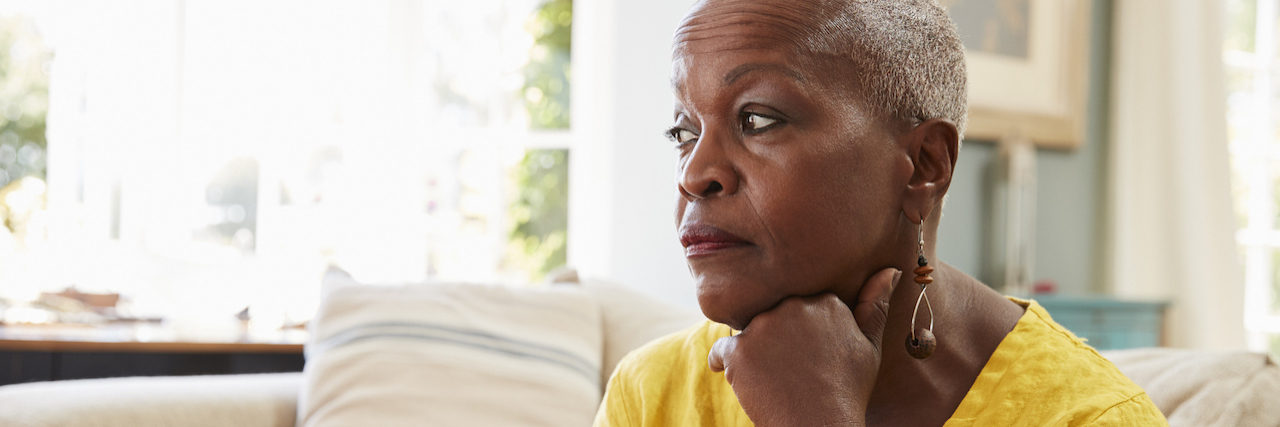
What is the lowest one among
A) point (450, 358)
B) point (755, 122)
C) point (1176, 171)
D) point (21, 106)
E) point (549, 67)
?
point (450, 358)

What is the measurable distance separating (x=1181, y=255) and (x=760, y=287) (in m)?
3.34

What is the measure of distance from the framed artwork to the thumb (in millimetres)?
2447

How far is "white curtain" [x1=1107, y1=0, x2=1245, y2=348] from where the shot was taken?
3.36 meters

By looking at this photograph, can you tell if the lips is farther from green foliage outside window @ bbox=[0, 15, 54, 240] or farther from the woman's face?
green foliage outside window @ bbox=[0, 15, 54, 240]

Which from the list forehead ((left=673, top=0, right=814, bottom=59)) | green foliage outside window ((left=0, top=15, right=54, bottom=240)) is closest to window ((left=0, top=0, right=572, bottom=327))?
green foliage outside window ((left=0, top=15, right=54, bottom=240))

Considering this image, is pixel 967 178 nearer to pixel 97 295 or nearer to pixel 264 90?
pixel 264 90

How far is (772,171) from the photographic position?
0.75 m

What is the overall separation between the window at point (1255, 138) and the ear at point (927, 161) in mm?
3973

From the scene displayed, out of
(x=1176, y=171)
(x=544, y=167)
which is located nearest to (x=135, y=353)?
→ (x=544, y=167)

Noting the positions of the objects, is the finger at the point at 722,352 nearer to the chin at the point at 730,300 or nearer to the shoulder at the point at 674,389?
the chin at the point at 730,300

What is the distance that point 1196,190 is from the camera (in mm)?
3379

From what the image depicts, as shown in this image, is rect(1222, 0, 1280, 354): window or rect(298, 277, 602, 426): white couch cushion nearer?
rect(298, 277, 602, 426): white couch cushion

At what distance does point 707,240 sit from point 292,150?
2557 mm

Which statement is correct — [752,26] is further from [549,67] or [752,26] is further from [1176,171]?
[1176,171]
